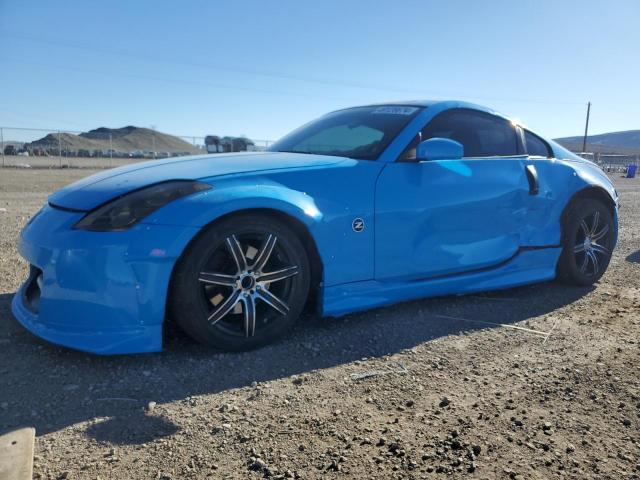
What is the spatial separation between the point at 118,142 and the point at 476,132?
201 ft

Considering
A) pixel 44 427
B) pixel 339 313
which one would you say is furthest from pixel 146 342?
pixel 339 313

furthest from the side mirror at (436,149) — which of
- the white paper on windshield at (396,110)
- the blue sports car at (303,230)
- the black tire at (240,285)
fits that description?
the black tire at (240,285)

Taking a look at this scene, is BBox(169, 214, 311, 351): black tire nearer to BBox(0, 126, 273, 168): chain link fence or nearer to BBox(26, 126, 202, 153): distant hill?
BBox(0, 126, 273, 168): chain link fence

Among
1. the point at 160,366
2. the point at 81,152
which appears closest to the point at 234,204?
the point at 160,366

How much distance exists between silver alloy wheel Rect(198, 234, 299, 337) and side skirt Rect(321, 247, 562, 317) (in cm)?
35

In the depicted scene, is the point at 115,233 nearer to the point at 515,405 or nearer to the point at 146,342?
the point at 146,342

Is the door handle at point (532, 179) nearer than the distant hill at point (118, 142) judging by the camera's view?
Yes

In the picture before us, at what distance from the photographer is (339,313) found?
2996 millimetres

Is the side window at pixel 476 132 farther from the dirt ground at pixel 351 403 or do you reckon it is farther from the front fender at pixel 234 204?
the dirt ground at pixel 351 403

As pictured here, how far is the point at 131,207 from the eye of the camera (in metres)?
2.47

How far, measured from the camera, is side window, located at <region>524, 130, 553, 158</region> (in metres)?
4.05

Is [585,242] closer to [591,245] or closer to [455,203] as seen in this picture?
[591,245]

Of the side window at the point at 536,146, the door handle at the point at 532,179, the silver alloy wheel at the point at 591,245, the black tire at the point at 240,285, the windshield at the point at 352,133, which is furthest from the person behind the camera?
the silver alloy wheel at the point at 591,245

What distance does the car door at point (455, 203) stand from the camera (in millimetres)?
3098
